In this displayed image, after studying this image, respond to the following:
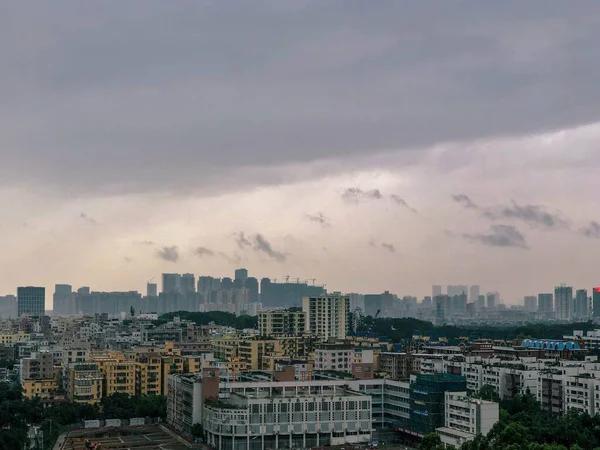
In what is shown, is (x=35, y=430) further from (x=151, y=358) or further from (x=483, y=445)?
(x=483, y=445)

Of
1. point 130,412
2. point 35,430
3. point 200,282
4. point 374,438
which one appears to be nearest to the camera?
point 374,438

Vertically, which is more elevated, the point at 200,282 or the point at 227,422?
the point at 200,282

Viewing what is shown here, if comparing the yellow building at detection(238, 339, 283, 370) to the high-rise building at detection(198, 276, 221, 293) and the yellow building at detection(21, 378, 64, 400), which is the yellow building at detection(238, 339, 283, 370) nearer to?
the yellow building at detection(21, 378, 64, 400)

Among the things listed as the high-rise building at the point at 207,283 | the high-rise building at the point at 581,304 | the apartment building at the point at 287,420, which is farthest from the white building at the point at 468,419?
the high-rise building at the point at 207,283

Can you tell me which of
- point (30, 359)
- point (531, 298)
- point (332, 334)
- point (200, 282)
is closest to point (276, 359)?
point (30, 359)

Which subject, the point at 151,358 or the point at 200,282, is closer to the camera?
the point at 151,358

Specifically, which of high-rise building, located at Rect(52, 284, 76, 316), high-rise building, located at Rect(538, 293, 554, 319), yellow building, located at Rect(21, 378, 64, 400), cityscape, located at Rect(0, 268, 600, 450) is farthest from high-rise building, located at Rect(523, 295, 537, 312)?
yellow building, located at Rect(21, 378, 64, 400)
